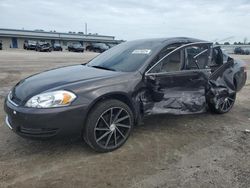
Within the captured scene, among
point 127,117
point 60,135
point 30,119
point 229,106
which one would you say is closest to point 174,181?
point 127,117

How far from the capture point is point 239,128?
17.3ft

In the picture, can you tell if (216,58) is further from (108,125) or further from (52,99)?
(52,99)

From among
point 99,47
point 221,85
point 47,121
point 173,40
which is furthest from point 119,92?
point 99,47

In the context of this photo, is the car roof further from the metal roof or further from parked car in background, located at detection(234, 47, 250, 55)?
the metal roof

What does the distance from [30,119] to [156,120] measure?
266 cm

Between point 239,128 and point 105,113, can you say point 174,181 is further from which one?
point 239,128

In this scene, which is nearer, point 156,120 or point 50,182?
point 50,182

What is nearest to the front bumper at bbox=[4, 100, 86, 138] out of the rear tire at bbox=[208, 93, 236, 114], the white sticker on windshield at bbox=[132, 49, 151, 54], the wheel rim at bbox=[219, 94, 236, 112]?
the white sticker on windshield at bbox=[132, 49, 151, 54]

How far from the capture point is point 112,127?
4133mm

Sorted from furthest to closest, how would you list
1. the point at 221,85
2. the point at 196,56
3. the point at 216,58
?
the point at 216,58 → the point at 221,85 → the point at 196,56

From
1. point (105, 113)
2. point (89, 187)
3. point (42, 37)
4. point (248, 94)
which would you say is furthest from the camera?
point (42, 37)

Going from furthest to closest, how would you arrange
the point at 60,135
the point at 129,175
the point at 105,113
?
the point at 105,113, the point at 60,135, the point at 129,175

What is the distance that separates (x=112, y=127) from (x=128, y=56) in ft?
4.53

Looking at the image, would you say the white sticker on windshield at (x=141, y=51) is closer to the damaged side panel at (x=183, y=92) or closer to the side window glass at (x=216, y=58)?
the damaged side panel at (x=183, y=92)
